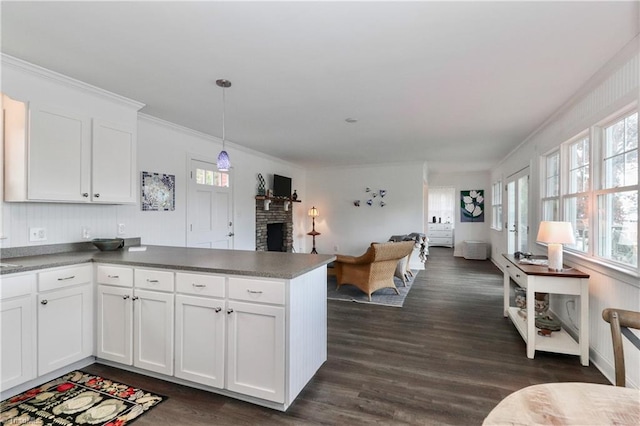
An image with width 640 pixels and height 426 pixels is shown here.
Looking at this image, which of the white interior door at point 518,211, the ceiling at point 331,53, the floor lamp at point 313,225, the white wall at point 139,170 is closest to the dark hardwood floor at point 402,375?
the white wall at point 139,170

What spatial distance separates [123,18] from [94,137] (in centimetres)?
145

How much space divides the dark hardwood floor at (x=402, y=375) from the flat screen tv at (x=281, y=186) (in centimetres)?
342

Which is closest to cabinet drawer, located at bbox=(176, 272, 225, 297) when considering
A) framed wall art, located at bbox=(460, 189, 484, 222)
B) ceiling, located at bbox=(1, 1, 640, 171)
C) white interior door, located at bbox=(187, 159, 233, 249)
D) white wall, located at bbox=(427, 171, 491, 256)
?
ceiling, located at bbox=(1, 1, 640, 171)

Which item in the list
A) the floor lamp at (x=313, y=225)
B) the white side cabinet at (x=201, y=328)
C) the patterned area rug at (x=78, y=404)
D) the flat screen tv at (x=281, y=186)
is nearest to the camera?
the patterned area rug at (x=78, y=404)

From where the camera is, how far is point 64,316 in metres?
2.44

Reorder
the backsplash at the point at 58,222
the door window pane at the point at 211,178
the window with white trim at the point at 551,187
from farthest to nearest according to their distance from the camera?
the door window pane at the point at 211,178
the window with white trim at the point at 551,187
the backsplash at the point at 58,222

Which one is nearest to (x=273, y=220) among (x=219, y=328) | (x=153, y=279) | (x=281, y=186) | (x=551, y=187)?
(x=281, y=186)

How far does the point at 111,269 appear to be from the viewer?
8.44 ft

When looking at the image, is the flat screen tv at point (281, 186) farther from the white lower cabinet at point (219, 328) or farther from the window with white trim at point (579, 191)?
the window with white trim at point (579, 191)

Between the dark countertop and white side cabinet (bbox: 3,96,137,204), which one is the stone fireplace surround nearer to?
white side cabinet (bbox: 3,96,137,204)

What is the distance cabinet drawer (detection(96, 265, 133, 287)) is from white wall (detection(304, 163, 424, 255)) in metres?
5.84

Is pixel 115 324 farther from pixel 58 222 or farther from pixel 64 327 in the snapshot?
pixel 58 222

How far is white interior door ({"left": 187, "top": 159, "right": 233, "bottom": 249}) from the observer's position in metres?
4.63

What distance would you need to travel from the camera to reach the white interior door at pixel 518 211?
5413 millimetres
